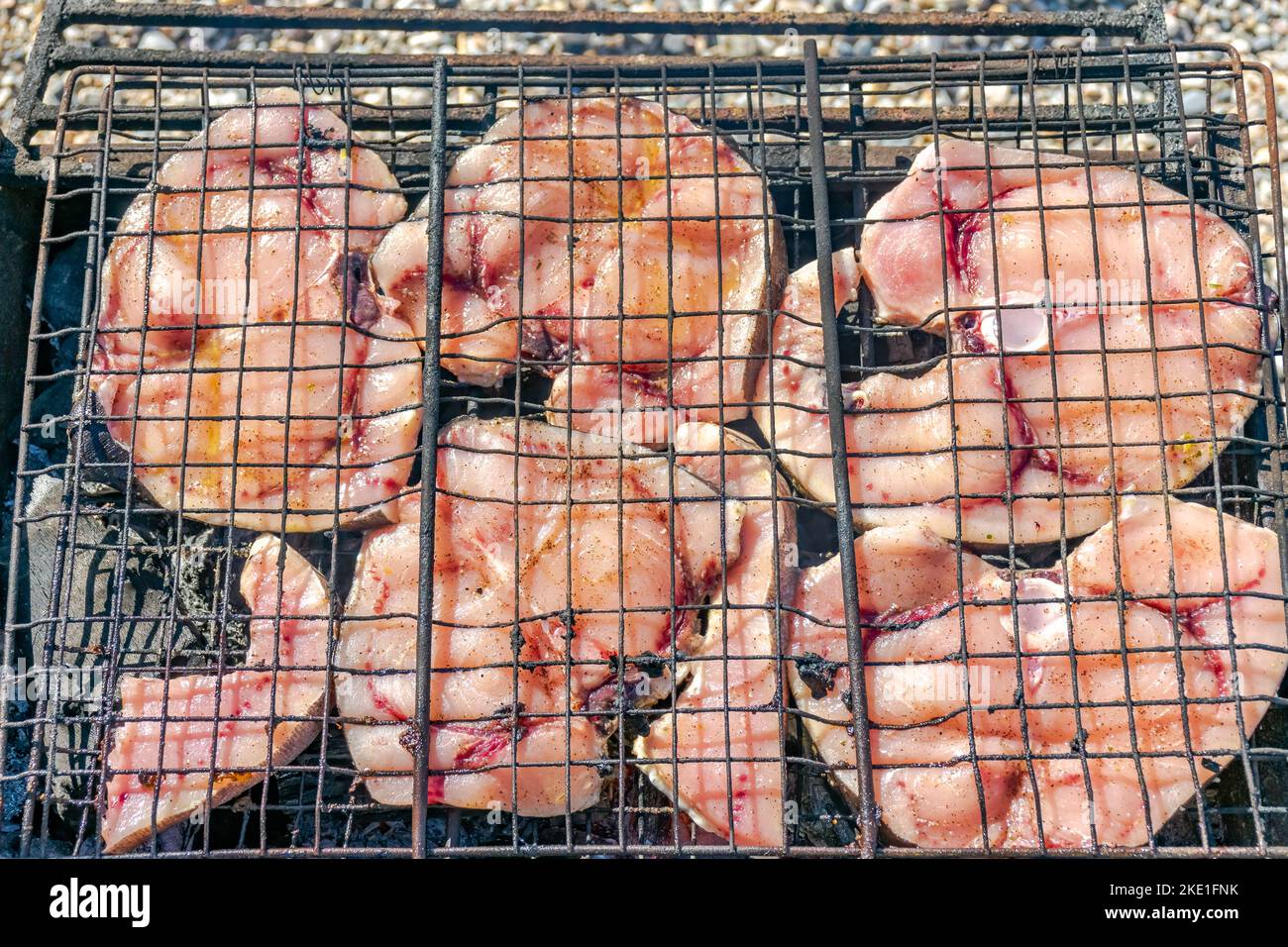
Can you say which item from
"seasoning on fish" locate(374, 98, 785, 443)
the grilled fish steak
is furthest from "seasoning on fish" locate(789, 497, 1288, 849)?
"seasoning on fish" locate(374, 98, 785, 443)

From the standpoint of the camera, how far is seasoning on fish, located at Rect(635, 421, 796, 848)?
361cm

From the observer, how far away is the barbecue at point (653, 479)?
366 centimetres

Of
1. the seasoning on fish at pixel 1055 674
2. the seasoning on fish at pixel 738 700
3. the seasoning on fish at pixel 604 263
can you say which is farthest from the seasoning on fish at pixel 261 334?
the seasoning on fish at pixel 1055 674

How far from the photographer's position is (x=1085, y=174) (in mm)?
4059

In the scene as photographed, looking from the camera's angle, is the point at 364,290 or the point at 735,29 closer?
the point at 364,290

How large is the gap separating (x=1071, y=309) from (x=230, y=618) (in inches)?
133

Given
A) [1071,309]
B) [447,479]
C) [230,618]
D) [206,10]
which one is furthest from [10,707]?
[1071,309]

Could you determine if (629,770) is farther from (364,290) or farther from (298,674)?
(364,290)

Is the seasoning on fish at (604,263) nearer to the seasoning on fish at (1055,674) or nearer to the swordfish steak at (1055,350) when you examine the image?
the swordfish steak at (1055,350)

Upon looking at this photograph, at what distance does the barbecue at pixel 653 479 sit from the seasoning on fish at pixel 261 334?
20mm

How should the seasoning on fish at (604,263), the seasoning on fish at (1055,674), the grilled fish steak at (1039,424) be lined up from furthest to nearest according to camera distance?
the seasoning on fish at (604,263) → the grilled fish steak at (1039,424) → the seasoning on fish at (1055,674)

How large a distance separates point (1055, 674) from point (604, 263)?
231cm

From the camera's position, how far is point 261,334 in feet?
13.3
